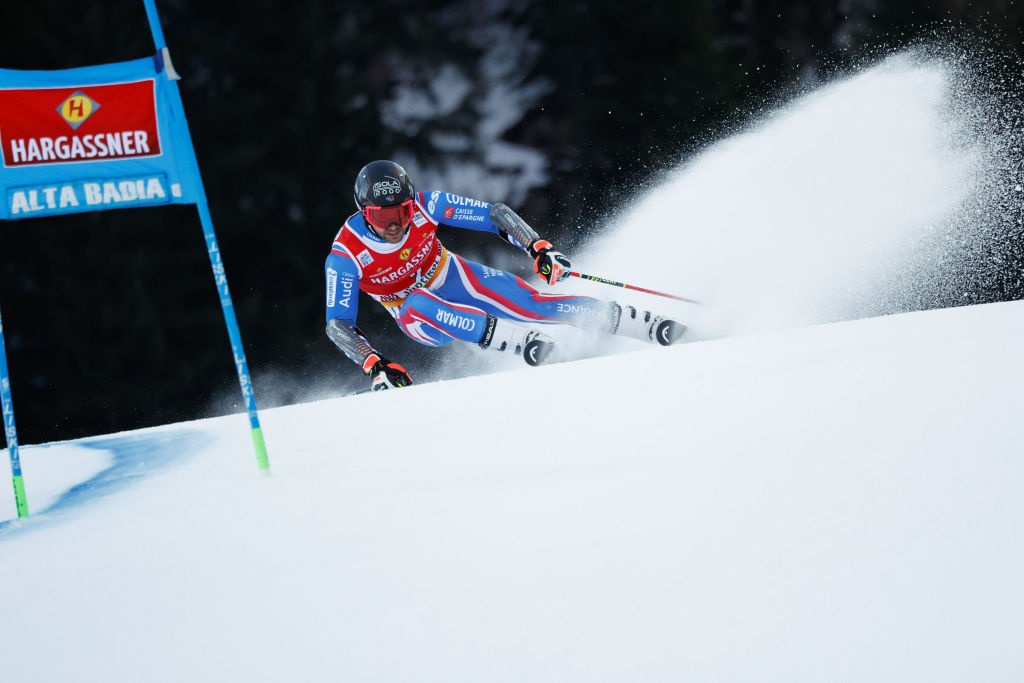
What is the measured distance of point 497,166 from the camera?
8.45 metres

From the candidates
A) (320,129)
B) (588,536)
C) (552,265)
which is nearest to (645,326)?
(552,265)

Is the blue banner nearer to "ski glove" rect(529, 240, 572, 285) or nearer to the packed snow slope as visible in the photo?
the packed snow slope

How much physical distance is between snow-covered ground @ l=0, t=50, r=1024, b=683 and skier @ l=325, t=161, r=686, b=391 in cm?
166

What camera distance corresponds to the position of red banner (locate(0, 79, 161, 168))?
222cm

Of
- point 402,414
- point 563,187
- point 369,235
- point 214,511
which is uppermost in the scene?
point 563,187

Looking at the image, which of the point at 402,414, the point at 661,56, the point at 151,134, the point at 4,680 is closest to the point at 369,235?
the point at 402,414

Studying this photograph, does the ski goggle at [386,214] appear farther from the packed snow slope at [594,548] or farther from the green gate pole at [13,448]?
the green gate pole at [13,448]

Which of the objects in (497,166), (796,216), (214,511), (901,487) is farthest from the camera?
(497,166)

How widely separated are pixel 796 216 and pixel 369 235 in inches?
150

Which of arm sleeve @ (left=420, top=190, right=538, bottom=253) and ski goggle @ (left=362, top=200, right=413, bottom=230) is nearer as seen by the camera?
ski goggle @ (left=362, top=200, right=413, bottom=230)

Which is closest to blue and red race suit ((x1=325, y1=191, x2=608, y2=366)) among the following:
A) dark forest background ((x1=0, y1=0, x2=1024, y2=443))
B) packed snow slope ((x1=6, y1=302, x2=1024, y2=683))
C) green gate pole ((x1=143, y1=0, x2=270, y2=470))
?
green gate pole ((x1=143, y1=0, x2=270, y2=470))

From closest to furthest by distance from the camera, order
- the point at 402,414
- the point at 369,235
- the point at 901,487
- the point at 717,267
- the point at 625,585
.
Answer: the point at 625,585
the point at 901,487
the point at 402,414
the point at 369,235
the point at 717,267

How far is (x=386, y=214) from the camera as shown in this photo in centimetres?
438

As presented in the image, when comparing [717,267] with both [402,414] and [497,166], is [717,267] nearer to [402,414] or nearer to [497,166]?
[497,166]
